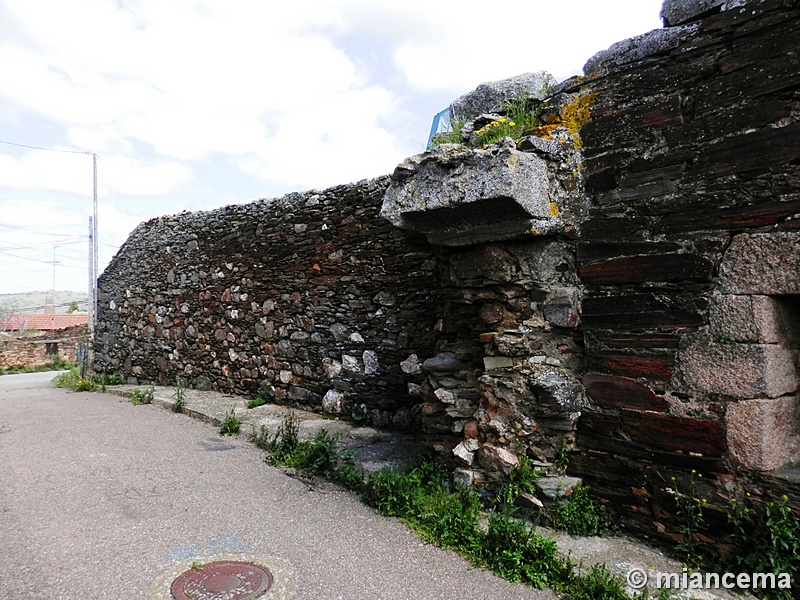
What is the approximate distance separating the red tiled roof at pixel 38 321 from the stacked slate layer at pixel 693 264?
31.2 m

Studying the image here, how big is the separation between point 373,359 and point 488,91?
3220mm

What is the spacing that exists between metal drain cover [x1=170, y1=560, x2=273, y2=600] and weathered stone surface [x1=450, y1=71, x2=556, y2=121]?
3562 mm

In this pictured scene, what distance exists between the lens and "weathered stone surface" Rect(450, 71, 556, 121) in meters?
4.04

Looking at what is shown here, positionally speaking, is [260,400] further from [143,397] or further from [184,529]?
[184,529]

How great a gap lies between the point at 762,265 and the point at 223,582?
11.1ft

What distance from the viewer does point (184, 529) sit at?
380 cm

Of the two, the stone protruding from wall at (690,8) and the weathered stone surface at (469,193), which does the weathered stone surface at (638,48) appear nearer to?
the stone protruding from wall at (690,8)

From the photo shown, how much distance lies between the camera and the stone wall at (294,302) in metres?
6.10

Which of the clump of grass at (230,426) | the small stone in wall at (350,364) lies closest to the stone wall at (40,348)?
the clump of grass at (230,426)

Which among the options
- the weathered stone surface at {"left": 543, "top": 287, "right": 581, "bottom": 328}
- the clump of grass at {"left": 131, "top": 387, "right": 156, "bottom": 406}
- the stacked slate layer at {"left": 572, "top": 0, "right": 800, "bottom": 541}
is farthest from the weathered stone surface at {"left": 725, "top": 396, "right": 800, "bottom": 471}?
the clump of grass at {"left": 131, "top": 387, "right": 156, "bottom": 406}

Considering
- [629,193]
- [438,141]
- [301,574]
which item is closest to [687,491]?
[629,193]

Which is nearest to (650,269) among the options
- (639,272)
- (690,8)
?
(639,272)

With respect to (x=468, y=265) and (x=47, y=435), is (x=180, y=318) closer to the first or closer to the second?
(x=47, y=435)

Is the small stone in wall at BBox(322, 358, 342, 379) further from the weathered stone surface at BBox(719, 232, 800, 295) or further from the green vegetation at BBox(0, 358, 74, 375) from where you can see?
the green vegetation at BBox(0, 358, 74, 375)
